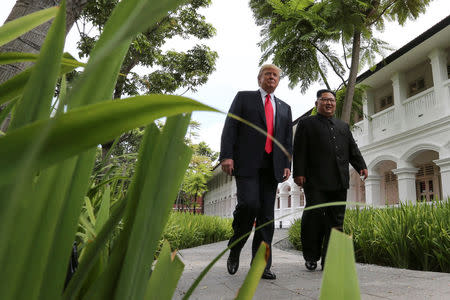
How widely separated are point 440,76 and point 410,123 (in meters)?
1.85

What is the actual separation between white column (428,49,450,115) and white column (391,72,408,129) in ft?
5.46

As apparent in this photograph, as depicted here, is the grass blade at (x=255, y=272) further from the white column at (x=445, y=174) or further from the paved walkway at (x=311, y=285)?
the white column at (x=445, y=174)

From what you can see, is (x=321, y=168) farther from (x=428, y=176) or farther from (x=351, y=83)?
(x=428, y=176)

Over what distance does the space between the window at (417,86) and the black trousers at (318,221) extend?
43.9 ft

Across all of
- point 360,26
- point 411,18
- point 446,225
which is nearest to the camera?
point 446,225

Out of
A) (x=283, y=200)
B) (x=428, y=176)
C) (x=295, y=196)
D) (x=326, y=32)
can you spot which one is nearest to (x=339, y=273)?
(x=326, y=32)

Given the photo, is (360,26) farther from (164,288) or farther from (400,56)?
(164,288)

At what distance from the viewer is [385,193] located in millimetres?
16828

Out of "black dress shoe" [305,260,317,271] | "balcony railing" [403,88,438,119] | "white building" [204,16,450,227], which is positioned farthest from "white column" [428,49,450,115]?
"black dress shoe" [305,260,317,271]

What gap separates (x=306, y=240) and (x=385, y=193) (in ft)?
49.3

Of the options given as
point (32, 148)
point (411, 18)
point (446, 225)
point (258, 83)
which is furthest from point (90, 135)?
point (411, 18)

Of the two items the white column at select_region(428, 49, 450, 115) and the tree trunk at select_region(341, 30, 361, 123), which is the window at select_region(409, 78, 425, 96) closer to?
the white column at select_region(428, 49, 450, 115)

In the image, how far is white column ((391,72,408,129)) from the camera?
1288cm

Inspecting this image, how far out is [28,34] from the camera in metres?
1.31
